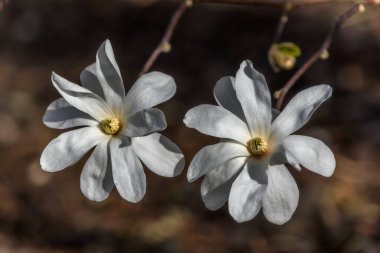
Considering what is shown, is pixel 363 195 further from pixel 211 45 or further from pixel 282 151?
pixel 282 151

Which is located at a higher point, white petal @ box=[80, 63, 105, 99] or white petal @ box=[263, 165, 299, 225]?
white petal @ box=[80, 63, 105, 99]

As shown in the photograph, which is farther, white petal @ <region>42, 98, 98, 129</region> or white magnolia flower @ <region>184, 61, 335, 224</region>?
white petal @ <region>42, 98, 98, 129</region>

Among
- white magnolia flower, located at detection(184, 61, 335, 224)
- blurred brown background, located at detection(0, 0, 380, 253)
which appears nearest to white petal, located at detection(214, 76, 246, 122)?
white magnolia flower, located at detection(184, 61, 335, 224)

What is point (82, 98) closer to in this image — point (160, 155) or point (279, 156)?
point (160, 155)

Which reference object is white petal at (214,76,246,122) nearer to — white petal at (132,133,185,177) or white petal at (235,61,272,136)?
white petal at (235,61,272,136)

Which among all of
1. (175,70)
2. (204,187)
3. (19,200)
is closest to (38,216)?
(19,200)

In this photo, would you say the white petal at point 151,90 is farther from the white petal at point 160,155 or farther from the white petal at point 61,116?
the white petal at point 61,116
